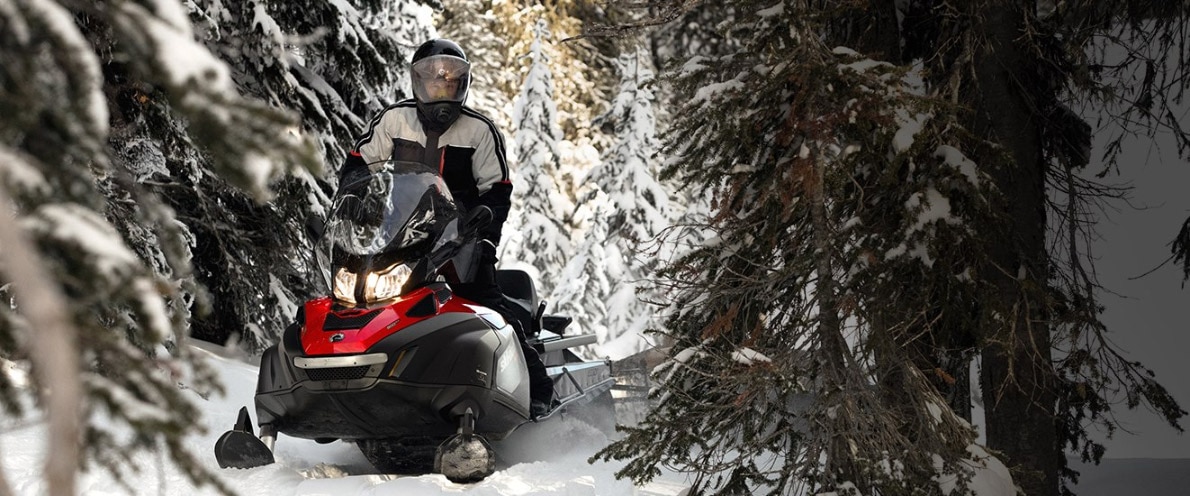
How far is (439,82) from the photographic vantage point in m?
5.96

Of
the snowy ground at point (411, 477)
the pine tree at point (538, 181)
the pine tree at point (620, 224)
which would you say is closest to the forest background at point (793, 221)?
the snowy ground at point (411, 477)

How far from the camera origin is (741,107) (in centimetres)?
438

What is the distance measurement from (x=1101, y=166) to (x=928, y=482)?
125 inches

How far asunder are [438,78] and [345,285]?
1315mm

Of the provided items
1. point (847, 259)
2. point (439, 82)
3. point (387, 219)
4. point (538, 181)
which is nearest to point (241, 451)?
point (387, 219)

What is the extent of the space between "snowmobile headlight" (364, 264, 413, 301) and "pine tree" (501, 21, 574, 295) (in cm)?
1512

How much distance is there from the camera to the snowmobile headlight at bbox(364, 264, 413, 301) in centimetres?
529

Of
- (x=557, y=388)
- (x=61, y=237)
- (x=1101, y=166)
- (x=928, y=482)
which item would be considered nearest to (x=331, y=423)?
(x=557, y=388)

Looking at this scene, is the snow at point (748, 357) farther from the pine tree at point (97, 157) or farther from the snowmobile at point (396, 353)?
the pine tree at point (97, 157)

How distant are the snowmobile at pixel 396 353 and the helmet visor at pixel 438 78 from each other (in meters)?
0.55

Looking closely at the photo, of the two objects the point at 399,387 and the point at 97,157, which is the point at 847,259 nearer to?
the point at 399,387

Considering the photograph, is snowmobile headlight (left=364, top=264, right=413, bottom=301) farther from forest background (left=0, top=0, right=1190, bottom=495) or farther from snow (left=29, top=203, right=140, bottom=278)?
snow (left=29, top=203, right=140, bottom=278)

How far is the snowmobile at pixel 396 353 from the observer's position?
512 centimetres

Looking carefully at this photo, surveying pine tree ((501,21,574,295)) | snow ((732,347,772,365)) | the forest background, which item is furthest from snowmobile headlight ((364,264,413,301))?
pine tree ((501,21,574,295))
